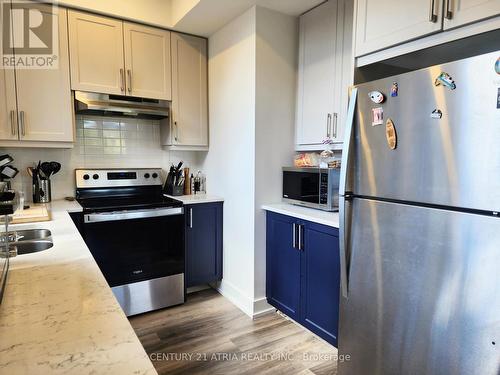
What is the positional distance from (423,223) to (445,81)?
53 centimetres

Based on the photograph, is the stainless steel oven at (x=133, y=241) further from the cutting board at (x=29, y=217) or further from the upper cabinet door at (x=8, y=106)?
the upper cabinet door at (x=8, y=106)

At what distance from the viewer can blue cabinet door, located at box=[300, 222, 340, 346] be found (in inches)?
76.4

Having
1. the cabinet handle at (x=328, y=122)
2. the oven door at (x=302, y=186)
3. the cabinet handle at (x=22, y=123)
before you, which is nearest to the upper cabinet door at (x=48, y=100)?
the cabinet handle at (x=22, y=123)

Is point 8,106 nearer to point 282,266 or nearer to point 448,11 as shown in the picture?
point 282,266

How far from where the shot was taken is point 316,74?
2412 mm

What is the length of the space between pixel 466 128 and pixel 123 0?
258cm

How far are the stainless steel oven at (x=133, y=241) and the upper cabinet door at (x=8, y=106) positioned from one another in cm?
59

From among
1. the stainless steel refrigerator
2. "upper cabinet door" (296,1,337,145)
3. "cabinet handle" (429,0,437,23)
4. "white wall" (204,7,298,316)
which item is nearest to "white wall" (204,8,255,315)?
"white wall" (204,7,298,316)

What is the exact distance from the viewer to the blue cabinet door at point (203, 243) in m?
2.79

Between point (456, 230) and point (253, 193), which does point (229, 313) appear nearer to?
point (253, 193)

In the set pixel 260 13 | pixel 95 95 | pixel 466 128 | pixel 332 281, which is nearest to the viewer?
pixel 466 128

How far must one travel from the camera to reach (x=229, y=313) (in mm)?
2611

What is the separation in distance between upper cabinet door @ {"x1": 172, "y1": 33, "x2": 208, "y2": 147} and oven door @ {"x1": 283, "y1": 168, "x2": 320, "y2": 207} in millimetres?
974

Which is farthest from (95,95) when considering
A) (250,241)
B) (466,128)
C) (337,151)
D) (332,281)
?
(466,128)
